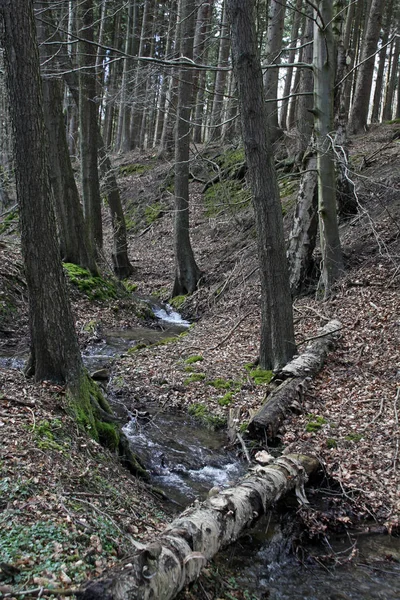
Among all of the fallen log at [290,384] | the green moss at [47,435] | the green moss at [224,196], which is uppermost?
the green moss at [224,196]

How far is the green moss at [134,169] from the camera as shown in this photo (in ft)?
90.8

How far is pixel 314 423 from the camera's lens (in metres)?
6.52

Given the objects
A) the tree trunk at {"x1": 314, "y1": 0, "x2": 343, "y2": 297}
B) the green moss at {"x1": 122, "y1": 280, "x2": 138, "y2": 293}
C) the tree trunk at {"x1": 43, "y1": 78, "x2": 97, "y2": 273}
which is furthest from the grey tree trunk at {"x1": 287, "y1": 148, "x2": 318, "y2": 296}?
the green moss at {"x1": 122, "y1": 280, "x2": 138, "y2": 293}

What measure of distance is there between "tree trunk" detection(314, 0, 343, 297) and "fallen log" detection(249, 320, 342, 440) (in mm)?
2120

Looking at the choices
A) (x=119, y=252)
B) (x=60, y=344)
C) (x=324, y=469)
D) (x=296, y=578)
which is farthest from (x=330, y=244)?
(x=119, y=252)

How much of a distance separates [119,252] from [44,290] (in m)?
12.6

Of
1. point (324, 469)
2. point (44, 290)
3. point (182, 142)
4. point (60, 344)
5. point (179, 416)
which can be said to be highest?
point (182, 142)

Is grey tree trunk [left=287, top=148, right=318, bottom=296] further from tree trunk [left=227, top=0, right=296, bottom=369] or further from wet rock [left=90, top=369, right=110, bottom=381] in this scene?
wet rock [left=90, top=369, right=110, bottom=381]

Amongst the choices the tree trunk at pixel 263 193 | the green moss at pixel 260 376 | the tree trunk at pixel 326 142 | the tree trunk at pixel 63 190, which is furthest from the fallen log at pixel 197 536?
the tree trunk at pixel 63 190

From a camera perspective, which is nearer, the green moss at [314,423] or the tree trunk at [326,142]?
the green moss at [314,423]

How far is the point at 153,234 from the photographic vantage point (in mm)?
21891

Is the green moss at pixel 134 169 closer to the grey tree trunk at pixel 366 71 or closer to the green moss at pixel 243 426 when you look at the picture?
the grey tree trunk at pixel 366 71

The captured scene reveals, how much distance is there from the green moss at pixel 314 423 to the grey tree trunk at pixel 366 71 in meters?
12.8

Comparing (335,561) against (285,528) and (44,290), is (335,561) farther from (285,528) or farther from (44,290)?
(44,290)
